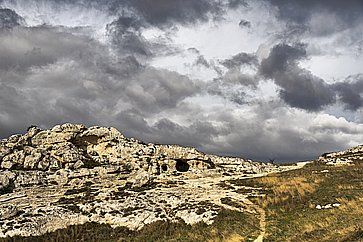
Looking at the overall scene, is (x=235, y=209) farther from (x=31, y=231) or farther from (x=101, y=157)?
(x=101, y=157)

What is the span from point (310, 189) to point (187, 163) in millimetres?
30876

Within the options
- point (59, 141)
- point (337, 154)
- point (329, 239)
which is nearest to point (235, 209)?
point (329, 239)

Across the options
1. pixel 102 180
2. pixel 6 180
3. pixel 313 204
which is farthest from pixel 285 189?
pixel 6 180

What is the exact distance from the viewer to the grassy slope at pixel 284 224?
118 feet

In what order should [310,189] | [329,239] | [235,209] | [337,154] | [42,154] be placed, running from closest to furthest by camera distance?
[329,239], [235,209], [310,189], [42,154], [337,154]

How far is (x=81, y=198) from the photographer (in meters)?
52.0

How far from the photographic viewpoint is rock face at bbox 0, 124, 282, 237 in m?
45.3

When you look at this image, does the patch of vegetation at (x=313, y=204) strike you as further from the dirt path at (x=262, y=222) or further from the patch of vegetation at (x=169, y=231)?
the patch of vegetation at (x=169, y=231)

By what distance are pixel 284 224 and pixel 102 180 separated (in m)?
33.3

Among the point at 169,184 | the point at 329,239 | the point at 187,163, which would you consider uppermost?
the point at 187,163

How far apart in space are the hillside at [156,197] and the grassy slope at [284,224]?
11cm

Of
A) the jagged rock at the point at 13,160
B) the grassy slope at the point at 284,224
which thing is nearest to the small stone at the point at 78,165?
the jagged rock at the point at 13,160

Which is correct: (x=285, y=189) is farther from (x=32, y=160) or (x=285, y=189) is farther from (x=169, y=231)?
(x=32, y=160)

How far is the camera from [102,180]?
6275 centimetres
